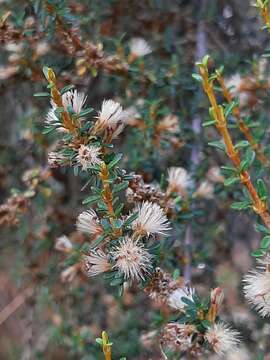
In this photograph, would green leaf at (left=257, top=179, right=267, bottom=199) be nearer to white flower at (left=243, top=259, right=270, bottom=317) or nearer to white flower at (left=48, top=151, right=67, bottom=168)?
white flower at (left=243, top=259, right=270, bottom=317)

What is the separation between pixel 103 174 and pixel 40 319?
98cm

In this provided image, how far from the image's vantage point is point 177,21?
127cm

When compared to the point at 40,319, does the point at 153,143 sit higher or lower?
higher

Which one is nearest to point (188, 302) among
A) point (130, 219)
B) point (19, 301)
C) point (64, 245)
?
point (130, 219)

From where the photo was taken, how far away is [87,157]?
630 mm

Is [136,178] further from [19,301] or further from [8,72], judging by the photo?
[19,301]

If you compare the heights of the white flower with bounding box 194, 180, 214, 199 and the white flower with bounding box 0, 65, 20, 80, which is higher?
the white flower with bounding box 0, 65, 20, 80

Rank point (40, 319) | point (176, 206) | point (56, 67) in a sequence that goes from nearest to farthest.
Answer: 1. point (176, 206)
2. point (56, 67)
3. point (40, 319)

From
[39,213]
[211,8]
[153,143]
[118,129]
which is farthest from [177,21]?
[118,129]

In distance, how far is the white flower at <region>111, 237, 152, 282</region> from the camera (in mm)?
628

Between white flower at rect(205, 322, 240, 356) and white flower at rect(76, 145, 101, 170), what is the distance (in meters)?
0.23

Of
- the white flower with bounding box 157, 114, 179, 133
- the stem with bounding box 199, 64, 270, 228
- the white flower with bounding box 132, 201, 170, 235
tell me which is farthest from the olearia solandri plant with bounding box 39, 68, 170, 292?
the white flower with bounding box 157, 114, 179, 133

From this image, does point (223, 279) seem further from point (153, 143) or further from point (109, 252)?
point (109, 252)

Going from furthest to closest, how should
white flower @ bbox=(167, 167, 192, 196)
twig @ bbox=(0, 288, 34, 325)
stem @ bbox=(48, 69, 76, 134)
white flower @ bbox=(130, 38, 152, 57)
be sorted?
twig @ bbox=(0, 288, 34, 325) < white flower @ bbox=(130, 38, 152, 57) < white flower @ bbox=(167, 167, 192, 196) < stem @ bbox=(48, 69, 76, 134)
